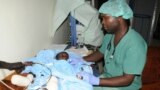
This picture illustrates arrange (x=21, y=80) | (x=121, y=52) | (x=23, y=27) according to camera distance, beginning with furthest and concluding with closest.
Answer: (x=23, y=27), (x=121, y=52), (x=21, y=80)

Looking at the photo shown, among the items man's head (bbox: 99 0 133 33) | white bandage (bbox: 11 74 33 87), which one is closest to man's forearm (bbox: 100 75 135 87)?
man's head (bbox: 99 0 133 33)

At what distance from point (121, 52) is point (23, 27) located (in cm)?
78

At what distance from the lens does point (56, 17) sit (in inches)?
87.0

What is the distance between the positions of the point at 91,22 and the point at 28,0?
87 centimetres

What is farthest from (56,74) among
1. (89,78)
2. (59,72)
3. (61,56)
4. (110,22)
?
(110,22)

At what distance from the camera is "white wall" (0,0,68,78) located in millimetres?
1435

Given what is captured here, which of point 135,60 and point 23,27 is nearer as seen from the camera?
point 135,60

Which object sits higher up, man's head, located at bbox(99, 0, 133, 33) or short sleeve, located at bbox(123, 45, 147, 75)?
man's head, located at bbox(99, 0, 133, 33)

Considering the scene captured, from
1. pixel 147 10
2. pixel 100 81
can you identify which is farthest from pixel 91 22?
pixel 147 10

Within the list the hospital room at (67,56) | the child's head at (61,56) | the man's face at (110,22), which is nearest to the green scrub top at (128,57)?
the hospital room at (67,56)

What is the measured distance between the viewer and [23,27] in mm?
1670

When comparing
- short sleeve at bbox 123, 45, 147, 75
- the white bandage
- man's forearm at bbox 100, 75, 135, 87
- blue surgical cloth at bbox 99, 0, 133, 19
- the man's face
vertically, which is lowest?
man's forearm at bbox 100, 75, 135, 87

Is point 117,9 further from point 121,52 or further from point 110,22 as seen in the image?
point 121,52

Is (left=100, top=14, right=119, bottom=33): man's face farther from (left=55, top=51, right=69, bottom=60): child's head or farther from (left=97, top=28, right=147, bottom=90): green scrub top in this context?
(left=55, top=51, right=69, bottom=60): child's head
